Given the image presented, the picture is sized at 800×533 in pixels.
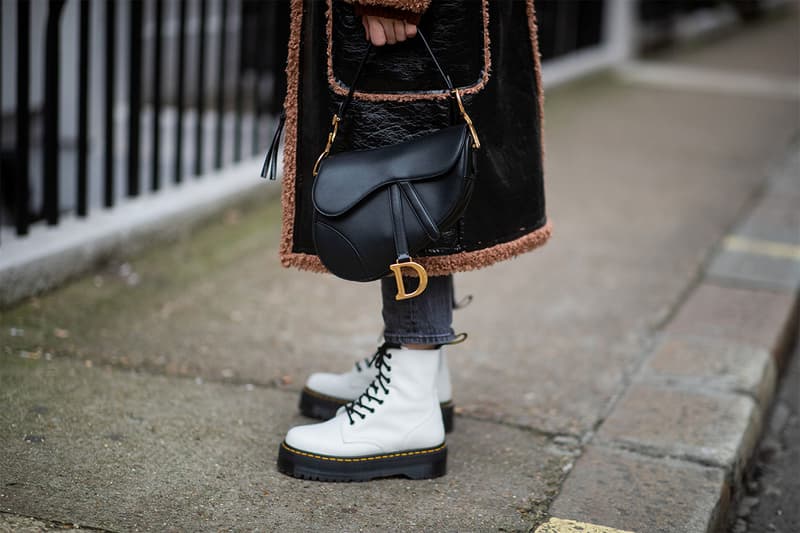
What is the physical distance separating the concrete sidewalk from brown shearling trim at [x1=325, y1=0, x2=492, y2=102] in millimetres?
851

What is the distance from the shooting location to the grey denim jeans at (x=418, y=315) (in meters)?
2.30

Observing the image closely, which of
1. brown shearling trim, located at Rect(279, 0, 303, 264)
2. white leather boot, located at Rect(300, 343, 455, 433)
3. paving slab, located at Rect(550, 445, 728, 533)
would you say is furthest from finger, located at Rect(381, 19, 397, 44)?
paving slab, located at Rect(550, 445, 728, 533)

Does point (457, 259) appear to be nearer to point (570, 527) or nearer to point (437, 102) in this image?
point (437, 102)

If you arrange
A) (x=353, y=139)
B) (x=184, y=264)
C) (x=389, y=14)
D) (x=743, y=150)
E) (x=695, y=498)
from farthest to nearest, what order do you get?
(x=743, y=150) → (x=184, y=264) → (x=695, y=498) → (x=353, y=139) → (x=389, y=14)

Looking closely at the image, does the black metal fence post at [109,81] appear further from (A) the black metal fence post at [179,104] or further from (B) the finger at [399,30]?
(B) the finger at [399,30]

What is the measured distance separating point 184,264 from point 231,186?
2.20 ft

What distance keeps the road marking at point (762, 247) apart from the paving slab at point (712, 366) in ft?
3.61

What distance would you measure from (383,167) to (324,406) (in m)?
0.79

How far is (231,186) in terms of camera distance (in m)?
4.52

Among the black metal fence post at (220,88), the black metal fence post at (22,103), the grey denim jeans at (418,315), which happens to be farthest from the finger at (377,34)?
the black metal fence post at (220,88)

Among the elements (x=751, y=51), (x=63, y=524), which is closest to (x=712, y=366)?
(x=63, y=524)

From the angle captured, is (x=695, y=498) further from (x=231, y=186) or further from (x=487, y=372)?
(x=231, y=186)

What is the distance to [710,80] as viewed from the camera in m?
9.41

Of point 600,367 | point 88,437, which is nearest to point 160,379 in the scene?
point 88,437
